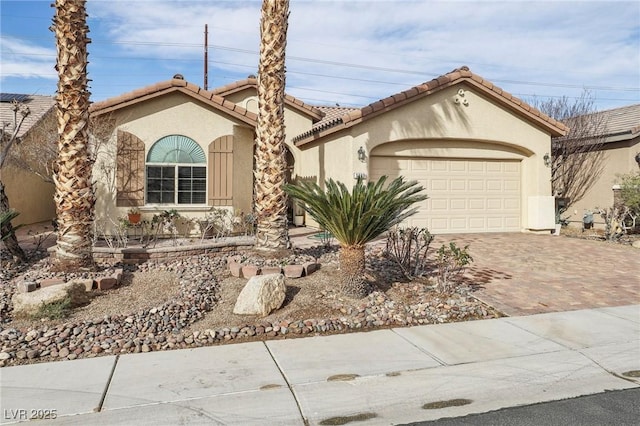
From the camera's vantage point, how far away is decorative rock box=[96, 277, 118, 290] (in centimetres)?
739

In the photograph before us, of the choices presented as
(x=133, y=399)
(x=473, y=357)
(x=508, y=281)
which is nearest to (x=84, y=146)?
(x=133, y=399)

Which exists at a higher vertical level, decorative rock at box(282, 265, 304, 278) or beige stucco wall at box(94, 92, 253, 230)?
beige stucco wall at box(94, 92, 253, 230)

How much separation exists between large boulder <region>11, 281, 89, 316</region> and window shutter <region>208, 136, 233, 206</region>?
233 inches

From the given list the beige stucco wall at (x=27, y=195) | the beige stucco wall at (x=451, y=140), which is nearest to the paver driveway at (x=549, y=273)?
the beige stucco wall at (x=451, y=140)

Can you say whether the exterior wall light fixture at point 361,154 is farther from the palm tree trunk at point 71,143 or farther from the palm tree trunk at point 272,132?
the palm tree trunk at point 71,143

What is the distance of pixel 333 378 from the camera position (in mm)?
4594

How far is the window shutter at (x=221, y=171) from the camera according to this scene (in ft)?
41.1

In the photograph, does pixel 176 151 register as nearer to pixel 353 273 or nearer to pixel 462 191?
pixel 353 273

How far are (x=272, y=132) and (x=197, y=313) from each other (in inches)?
160

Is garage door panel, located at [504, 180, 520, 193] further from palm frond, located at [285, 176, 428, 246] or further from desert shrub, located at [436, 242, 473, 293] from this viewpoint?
palm frond, located at [285, 176, 428, 246]

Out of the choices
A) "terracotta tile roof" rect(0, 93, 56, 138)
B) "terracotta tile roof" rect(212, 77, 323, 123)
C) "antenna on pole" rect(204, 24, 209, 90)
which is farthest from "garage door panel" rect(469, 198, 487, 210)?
"antenna on pole" rect(204, 24, 209, 90)

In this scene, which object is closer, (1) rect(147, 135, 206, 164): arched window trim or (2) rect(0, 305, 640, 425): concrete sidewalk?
(2) rect(0, 305, 640, 425): concrete sidewalk

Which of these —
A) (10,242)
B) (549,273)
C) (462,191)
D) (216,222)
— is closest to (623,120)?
(462,191)

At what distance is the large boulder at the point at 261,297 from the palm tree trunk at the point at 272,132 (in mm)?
2270
